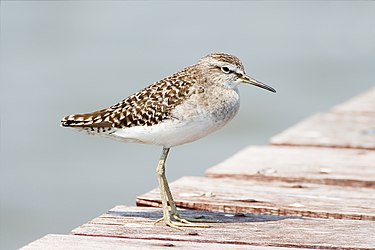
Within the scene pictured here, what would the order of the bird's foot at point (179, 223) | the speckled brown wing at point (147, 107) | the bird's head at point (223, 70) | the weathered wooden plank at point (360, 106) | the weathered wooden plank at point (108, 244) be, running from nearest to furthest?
the weathered wooden plank at point (108, 244), the bird's foot at point (179, 223), the speckled brown wing at point (147, 107), the bird's head at point (223, 70), the weathered wooden plank at point (360, 106)

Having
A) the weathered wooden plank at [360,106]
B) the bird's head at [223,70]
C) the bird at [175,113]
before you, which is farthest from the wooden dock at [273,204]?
the weathered wooden plank at [360,106]

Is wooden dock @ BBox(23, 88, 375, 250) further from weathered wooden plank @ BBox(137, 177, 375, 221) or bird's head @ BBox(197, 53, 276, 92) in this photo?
bird's head @ BBox(197, 53, 276, 92)

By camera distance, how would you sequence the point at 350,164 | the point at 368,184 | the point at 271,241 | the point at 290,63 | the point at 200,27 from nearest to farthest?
the point at 271,241, the point at 368,184, the point at 350,164, the point at 290,63, the point at 200,27

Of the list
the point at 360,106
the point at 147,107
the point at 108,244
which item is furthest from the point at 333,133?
the point at 108,244

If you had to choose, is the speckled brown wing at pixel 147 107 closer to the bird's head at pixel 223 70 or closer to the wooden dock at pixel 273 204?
the bird's head at pixel 223 70

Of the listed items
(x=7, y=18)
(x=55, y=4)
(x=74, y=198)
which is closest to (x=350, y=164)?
(x=74, y=198)

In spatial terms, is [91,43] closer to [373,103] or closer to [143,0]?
[143,0]
